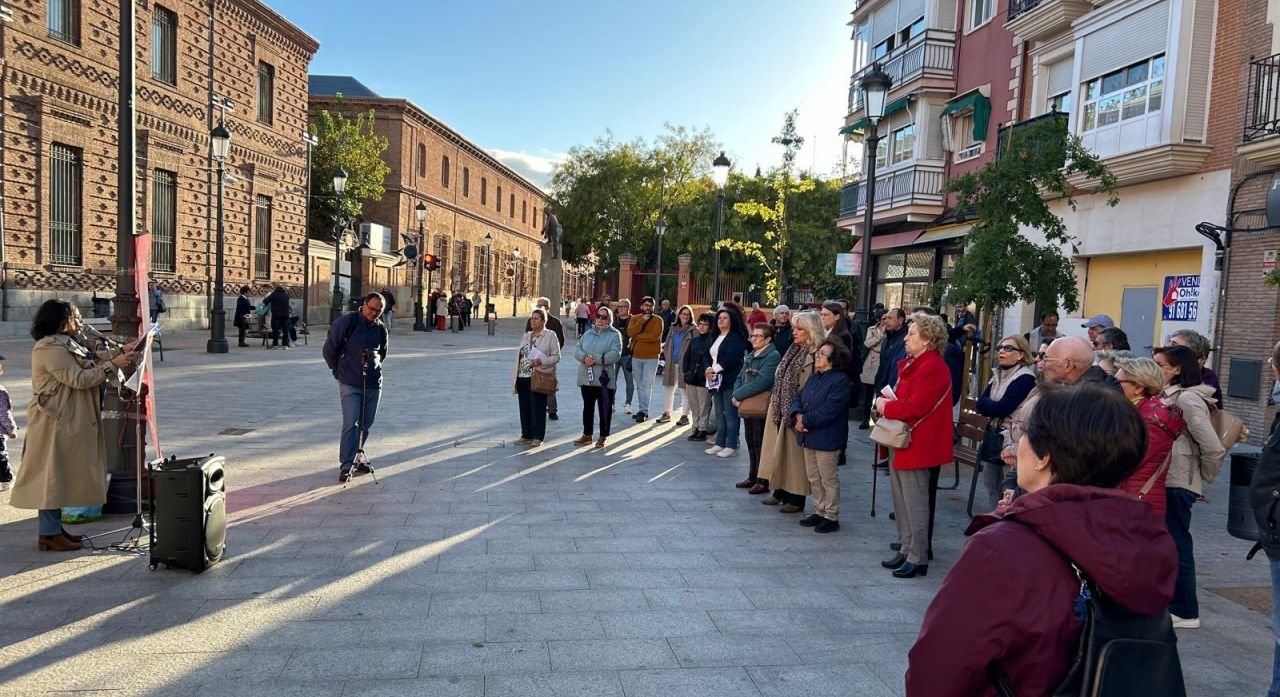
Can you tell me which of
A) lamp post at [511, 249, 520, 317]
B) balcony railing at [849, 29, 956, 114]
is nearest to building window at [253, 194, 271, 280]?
balcony railing at [849, 29, 956, 114]

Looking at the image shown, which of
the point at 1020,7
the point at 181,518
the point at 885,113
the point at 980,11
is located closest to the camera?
the point at 181,518

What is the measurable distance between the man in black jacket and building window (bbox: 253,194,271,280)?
876cm

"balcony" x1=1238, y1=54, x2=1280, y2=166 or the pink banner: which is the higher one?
"balcony" x1=1238, y1=54, x2=1280, y2=166

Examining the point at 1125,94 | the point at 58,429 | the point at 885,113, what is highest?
the point at 885,113

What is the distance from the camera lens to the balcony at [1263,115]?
11641mm

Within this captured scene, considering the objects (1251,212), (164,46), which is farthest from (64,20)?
(1251,212)

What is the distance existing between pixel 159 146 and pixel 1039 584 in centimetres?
2736

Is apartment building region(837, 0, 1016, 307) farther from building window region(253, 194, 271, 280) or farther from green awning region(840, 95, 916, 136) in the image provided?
building window region(253, 194, 271, 280)

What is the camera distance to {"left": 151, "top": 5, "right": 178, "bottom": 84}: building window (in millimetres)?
23562

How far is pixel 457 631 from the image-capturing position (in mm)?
4352

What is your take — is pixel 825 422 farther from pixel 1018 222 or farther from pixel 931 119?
pixel 931 119

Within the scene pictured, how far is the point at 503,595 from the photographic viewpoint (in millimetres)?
4895

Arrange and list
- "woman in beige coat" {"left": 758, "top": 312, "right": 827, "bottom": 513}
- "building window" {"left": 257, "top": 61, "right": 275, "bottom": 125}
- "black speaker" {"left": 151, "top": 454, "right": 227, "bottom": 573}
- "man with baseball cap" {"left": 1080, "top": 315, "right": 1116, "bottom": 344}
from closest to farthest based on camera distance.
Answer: "black speaker" {"left": 151, "top": 454, "right": 227, "bottom": 573}
"woman in beige coat" {"left": 758, "top": 312, "right": 827, "bottom": 513}
"man with baseball cap" {"left": 1080, "top": 315, "right": 1116, "bottom": 344}
"building window" {"left": 257, "top": 61, "right": 275, "bottom": 125}

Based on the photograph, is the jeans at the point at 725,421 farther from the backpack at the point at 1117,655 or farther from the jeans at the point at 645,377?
the backpack at the point at 1117,655
